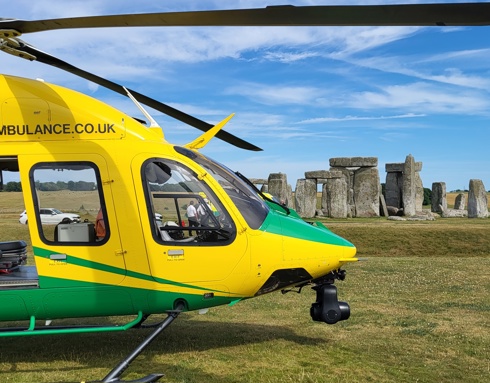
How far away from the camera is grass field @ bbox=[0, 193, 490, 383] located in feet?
20.0

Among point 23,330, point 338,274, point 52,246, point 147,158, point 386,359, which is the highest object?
point 147,158

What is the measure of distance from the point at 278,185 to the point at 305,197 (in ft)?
7.12

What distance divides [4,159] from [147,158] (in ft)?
5.25

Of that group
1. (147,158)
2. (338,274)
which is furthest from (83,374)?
(338,274)

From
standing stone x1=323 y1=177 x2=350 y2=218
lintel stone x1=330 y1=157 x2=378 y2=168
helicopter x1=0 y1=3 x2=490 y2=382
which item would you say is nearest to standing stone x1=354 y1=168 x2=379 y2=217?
lintel stone x1=330 y1=157 x2=378 y2=168

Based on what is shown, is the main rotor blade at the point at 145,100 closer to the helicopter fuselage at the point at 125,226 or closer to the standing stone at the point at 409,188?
the helicopter fuselage at the point at 125,226

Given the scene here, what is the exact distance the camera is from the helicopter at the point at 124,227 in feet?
19.8

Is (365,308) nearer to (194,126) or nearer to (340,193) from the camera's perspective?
A: (194,126)

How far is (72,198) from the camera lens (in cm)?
634

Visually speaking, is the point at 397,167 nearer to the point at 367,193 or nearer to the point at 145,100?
the point at 367,193

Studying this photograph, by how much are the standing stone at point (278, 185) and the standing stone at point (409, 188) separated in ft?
23.6

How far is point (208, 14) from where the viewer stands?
387 centimetres

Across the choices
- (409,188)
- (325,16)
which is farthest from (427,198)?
(325,16)

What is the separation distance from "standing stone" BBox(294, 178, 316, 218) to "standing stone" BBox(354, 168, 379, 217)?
9.26 ft
